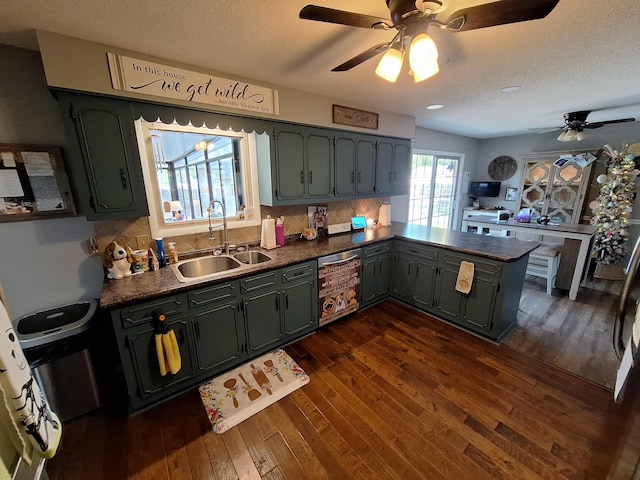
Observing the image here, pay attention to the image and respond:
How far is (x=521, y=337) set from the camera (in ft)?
8.34

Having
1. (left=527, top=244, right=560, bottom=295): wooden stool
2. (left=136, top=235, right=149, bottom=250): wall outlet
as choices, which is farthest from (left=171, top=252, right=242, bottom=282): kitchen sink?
(left=527, top=244, right=560, bottom=295): wooden stool

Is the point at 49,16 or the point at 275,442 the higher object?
the point at 49,16

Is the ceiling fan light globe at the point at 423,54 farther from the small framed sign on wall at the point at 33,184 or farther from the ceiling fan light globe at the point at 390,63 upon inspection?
the small framed sign on wall at the point at 33,184

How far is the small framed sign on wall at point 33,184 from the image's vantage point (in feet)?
5.31

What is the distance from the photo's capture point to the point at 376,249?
2.99 m

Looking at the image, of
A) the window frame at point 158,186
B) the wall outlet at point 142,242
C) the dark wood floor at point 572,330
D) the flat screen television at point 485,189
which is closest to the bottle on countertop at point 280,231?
the window frame at point 158,186

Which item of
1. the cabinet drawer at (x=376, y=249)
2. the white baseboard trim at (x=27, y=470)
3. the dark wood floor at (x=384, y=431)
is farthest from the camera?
the cabinet drawer at (x=376, y=249)

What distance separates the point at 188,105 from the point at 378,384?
260cm

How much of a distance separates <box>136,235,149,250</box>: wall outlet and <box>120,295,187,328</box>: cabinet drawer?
64 cm

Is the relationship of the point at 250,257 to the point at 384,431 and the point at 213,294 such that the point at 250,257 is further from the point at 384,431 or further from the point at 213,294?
the point at 384,431

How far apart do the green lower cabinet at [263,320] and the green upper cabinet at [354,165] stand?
4.73 feet

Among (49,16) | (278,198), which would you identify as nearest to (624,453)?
(278,198)

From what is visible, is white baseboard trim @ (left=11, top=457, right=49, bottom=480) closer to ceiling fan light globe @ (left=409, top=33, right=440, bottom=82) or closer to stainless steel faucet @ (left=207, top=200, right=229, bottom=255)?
stainless steel faucet @ (left=207, top=200, right=229, bottom=255)

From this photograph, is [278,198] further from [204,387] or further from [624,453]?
[624,453]
